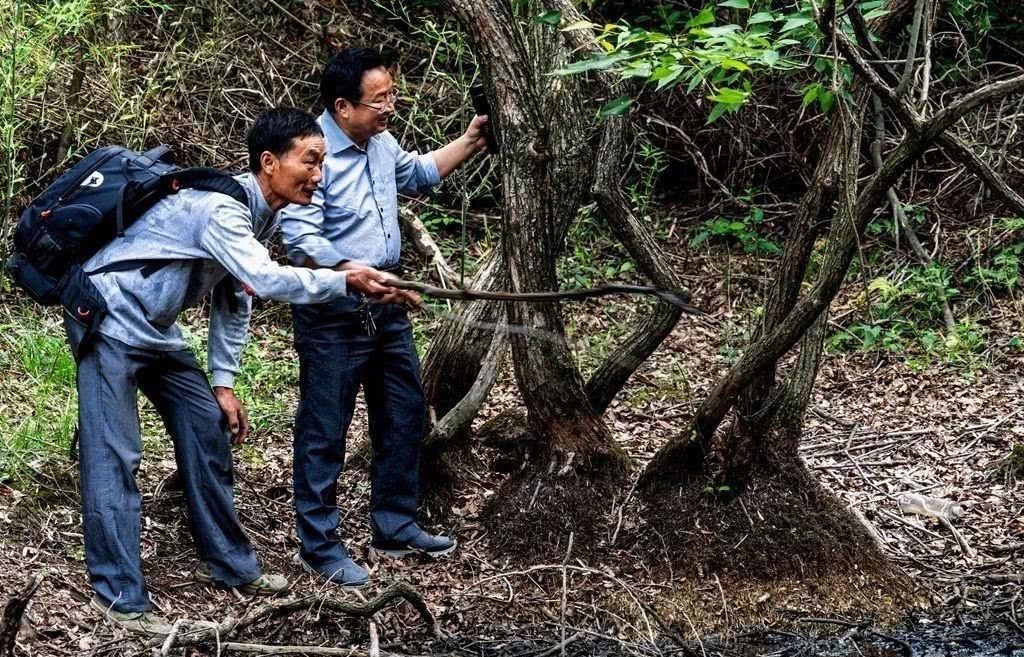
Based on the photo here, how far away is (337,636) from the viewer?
4.11 meters

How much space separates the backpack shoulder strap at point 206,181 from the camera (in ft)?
12.7

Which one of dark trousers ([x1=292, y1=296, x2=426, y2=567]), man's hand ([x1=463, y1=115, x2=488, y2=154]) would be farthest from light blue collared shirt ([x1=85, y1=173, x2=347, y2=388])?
man's hand ([x1=463, y1=115, x2=488, y2=154])

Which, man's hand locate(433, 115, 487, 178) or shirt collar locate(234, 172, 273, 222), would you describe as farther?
man's hand locate(433, 115, 487, 178)

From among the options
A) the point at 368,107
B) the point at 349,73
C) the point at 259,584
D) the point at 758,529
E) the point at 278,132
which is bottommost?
the point at 259,584

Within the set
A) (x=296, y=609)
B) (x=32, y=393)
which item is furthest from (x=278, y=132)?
(x=32, y=393)

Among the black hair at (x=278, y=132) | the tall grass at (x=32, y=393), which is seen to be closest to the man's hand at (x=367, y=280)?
the black hair at (x=278, y=132)

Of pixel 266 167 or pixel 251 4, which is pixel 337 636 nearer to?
pixel 266 167

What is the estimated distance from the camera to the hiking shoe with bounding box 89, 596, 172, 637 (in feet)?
12.6

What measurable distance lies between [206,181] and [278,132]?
276mm

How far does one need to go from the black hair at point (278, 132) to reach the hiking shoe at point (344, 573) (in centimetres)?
147

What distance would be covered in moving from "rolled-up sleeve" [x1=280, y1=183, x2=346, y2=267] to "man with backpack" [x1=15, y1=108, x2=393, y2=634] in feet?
0.77

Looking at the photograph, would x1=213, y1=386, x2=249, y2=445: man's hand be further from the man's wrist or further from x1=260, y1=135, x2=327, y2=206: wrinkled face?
x1=260, y1=135, x2=327, y2=206: wrinkled face

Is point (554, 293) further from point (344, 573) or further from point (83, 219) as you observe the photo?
point (344, 573)

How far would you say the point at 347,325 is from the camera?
447 centimetres
